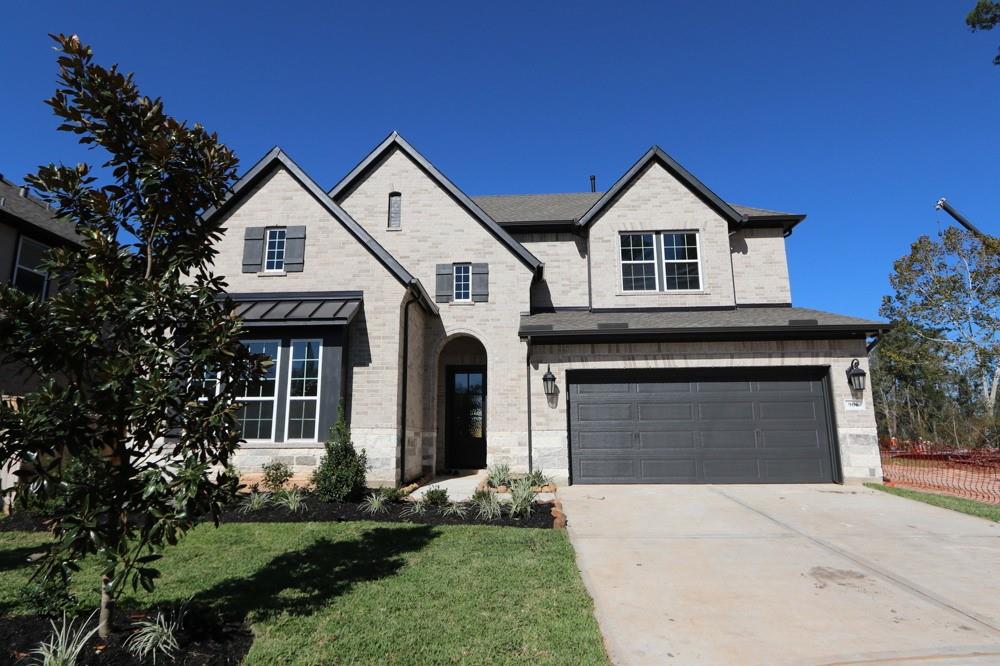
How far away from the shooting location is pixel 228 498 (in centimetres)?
420

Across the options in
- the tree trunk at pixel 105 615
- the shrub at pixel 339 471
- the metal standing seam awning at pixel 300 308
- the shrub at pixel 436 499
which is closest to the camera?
the tree trunk at pixel 105 615

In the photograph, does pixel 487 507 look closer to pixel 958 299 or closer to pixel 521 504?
pixel 521 504

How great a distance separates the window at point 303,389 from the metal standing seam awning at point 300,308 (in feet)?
1.96

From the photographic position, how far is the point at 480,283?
14531 millimetres

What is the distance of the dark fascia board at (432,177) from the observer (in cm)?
1466

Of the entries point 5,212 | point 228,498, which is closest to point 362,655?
point 228,498

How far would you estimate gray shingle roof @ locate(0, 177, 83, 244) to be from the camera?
→ 14.0 meters

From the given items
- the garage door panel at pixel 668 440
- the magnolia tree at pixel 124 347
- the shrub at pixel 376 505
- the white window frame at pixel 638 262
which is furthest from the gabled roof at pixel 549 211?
the magnolia tree at pixel 124 347

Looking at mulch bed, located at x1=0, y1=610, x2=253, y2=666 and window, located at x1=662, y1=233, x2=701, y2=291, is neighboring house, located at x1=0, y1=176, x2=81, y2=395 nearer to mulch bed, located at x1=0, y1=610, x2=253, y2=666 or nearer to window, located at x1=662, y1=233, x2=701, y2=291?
mulch bed, located at x1=0, y1=610, x2=253, y2=666

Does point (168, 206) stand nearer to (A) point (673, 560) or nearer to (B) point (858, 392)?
(A) point (673, 560)

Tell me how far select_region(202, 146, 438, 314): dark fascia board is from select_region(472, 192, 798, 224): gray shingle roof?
5121 millimetres

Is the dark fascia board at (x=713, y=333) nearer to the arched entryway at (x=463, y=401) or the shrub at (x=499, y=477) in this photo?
the shrub at (x=499, y=477)

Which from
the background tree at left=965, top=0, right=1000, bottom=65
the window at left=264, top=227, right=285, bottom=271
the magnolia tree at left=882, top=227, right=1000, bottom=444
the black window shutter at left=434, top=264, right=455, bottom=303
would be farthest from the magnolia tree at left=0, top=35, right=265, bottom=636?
the magnolia tree at left=882, top=227, right=1000, bottom=444

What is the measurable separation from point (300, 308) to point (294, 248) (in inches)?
73.8
